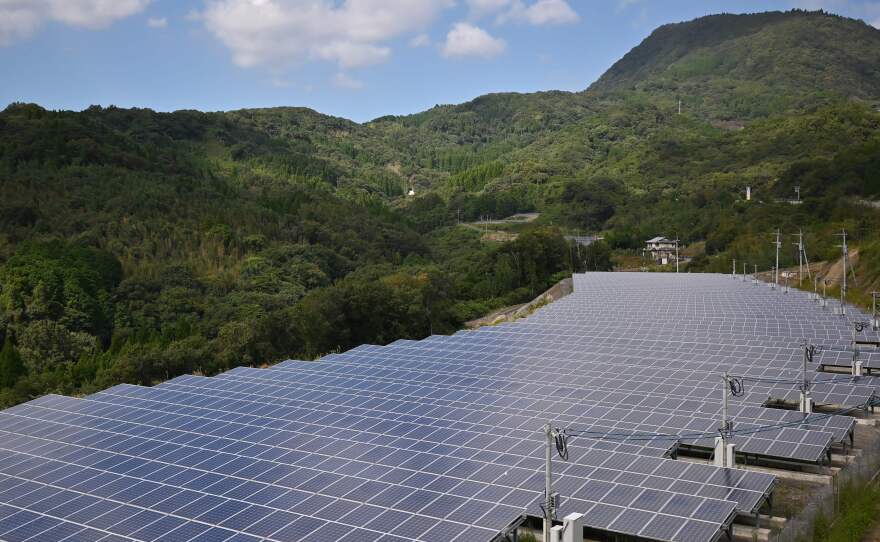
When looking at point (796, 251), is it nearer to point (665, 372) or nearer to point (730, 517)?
point (665, 372)

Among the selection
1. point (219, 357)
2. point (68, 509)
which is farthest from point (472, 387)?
point (219, 357)

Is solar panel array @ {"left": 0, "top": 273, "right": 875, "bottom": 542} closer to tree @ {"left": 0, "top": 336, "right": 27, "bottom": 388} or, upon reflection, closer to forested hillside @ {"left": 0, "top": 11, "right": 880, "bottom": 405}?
forested hillside @ {"left": 0, "top": 11, "right": 880, "bottom": 405}

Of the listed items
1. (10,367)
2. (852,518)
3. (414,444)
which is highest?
(414,444)

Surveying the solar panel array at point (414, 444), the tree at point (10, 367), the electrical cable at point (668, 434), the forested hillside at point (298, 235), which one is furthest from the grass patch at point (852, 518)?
the tree at point (10, 367)

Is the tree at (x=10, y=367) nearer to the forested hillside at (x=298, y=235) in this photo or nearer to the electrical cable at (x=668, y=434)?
the forested hillside at (x=298, y=235)

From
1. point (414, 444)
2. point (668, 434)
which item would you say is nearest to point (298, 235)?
point (414, 444)

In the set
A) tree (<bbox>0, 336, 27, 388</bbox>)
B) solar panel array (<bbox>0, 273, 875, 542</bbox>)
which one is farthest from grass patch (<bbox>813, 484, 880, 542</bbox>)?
tree (<bbox>0, 336, 27, 388</bbox>)

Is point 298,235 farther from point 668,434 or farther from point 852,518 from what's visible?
point 852,518
